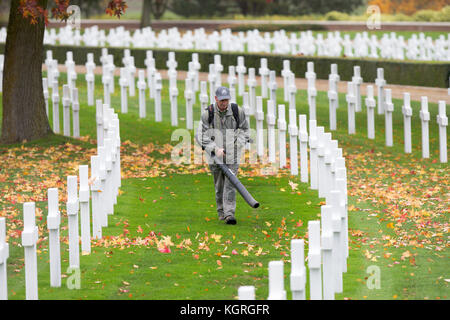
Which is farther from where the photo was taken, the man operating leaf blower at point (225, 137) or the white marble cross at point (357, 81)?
the white marble cross at point (357, 81)

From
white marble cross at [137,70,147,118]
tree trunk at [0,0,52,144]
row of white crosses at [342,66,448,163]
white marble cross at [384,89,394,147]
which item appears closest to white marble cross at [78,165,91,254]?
tree trunk at [0,0,52,144]

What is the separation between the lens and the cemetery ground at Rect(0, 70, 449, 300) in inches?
375

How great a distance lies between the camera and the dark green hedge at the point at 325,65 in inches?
976

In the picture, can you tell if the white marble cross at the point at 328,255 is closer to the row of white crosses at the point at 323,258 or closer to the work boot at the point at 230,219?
the row of white crosses at the point at 323,258

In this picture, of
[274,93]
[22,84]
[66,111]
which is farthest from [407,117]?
[22,84]

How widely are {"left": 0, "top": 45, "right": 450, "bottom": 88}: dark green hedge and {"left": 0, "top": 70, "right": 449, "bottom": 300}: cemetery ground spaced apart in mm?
4964

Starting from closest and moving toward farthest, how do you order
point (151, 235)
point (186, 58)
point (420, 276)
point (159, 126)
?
point (420, 276)
point (151, 235)
point (159, 126)
point (186, 58)

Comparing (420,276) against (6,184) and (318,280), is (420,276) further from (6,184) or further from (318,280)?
(6,184)

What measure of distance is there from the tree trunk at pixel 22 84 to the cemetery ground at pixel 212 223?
413 millimetres

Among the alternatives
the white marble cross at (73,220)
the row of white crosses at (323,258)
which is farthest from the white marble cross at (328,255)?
the white marble cross at (73,220)
